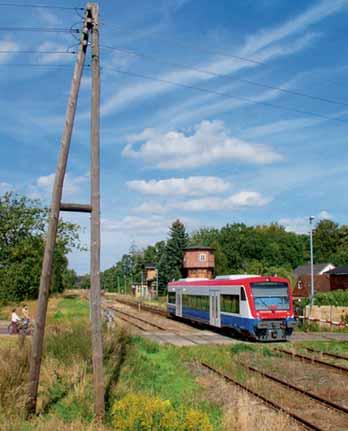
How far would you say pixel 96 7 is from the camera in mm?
10766

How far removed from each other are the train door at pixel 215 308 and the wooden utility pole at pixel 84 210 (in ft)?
55.9

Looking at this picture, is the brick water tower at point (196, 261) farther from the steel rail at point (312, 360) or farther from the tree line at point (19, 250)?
the steel rail at point (312, 360)

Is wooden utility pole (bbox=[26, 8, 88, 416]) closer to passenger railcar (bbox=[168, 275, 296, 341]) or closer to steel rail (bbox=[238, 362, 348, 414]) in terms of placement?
steel rail (bbox=[238, 362, 348, 414])

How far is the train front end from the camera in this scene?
76.0 ft

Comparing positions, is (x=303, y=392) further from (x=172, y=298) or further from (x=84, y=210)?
(x=172, y=298)

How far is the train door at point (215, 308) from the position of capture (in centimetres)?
2694

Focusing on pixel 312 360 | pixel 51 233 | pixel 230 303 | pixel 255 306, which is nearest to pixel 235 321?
pixel 230 303

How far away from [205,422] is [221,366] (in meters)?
9.53

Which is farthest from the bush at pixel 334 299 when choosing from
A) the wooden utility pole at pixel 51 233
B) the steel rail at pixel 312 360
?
the wooden utility pole at pixel 51 233

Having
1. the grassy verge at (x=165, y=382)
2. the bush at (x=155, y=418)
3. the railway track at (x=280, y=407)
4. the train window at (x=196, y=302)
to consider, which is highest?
the train window at (x=196, y=302)

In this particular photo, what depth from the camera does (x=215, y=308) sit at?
27.4m

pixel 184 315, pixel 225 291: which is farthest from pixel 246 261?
pixel 225 291

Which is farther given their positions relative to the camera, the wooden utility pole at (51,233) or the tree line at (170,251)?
the tree line at (170,251)

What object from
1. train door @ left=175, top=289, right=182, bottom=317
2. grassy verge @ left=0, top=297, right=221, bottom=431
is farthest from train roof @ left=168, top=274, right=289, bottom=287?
grassy verge @ left=0, top=297, right=221, bottom=431
